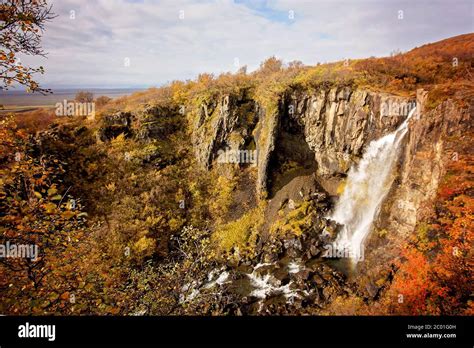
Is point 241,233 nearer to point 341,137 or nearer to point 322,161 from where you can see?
point 322,161

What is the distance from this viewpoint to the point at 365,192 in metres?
19.6

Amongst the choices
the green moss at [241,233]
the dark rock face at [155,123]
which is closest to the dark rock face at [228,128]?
the dark rock face at [155,123]

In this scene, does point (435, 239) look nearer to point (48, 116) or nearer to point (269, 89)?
point (269, 89)

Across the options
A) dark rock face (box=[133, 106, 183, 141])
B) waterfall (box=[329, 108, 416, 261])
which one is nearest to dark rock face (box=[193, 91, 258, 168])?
dark rock face (box=[133, 106, 183, 141])

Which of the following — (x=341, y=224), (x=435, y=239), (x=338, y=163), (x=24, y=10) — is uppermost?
(x=24, y=10)

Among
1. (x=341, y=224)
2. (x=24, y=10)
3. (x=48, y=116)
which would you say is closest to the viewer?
(x=24, y=10)

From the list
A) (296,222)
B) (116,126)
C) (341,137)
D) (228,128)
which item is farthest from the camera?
(116,126)

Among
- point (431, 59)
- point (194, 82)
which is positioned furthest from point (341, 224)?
point (194, 82)

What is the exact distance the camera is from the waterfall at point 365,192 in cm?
1759

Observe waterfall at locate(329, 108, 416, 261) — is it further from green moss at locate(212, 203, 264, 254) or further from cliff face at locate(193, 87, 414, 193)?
green moss at locate(212, 203, 264, 254)

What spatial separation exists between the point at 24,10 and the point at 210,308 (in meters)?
15.0

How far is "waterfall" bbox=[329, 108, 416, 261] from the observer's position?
17.6 m

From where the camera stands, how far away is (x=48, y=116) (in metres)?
27.3

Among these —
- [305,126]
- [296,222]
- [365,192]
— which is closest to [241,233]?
[296,222]
